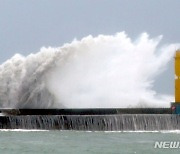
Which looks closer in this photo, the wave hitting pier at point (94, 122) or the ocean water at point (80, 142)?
the ocean water at point (80, 142)

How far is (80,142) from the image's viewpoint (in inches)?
842

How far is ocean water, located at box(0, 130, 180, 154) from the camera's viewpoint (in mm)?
19003

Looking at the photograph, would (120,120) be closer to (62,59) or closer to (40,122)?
(40,122)

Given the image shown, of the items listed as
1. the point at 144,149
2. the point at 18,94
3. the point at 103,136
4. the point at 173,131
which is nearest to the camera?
the point at 144,149

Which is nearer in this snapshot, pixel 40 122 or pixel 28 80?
pixel 40 122

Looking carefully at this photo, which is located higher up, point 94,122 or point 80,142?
point 94,122

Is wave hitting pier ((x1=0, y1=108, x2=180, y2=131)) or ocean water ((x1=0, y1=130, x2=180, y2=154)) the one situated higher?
wave hitting pier ((x1=0, y1=108, x2=180, y2=131))

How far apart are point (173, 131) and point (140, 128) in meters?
1.52

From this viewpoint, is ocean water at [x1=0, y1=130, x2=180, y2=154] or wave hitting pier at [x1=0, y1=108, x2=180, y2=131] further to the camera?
wave hitting pier at [x1=0, y1=108, x2=180, y2=131]

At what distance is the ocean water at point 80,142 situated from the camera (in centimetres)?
1900

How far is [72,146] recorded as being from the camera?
2017 cm

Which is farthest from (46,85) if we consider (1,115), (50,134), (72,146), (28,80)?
(72,146)

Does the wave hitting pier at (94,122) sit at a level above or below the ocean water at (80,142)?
above

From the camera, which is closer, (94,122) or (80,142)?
(80,142)
